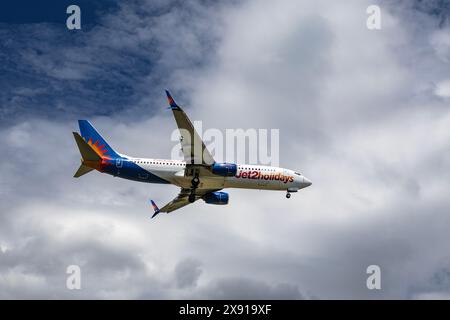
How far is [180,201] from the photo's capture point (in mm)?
83812

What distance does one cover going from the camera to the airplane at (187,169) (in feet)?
228

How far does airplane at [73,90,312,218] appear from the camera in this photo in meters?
69.5

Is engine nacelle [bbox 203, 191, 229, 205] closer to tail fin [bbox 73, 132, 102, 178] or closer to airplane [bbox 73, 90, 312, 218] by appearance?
airplane [bbox 73, 90, 312, 218]

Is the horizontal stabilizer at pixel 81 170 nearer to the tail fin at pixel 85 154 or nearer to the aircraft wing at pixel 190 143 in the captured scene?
the tail fin at pixel 85 154

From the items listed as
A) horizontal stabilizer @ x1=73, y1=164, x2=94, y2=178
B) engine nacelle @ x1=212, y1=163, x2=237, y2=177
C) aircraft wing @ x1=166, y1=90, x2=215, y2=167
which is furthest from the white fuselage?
horizontal stabilizer @ x1=73, y1=164, x2=94, y2=178

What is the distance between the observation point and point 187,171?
239 feet

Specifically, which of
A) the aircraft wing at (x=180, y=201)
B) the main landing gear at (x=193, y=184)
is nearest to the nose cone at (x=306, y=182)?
the aircraft wing at (x=180, y=201)

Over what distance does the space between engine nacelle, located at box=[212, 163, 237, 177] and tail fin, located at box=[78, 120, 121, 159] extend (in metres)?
12.0

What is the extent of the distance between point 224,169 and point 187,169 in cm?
465

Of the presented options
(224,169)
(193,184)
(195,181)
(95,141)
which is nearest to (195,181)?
(195,181)
